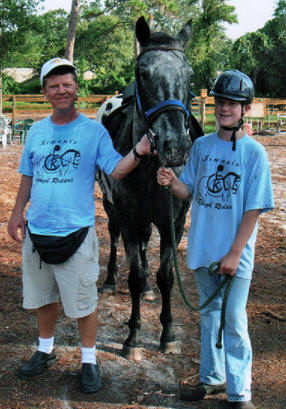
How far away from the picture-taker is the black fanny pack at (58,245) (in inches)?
102

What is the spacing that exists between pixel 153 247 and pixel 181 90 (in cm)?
339

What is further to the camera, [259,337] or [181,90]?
[259,337]

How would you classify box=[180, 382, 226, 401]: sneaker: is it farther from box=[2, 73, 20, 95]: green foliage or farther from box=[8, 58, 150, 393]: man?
box=[2, 73, 20, 95]: green foliage

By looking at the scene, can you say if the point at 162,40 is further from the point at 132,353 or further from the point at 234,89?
the point at 132,353

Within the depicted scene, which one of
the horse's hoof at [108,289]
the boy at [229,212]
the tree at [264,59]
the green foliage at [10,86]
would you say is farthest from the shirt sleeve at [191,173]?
the green foliage at [10,86]

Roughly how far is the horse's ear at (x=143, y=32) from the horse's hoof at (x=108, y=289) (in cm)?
262

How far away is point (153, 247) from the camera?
18.4ft

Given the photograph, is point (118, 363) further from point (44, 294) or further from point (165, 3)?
point (165, 3)

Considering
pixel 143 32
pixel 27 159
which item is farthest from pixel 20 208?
pixel 143 32

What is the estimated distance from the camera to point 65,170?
8.46 ft

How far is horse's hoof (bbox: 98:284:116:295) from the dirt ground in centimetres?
6

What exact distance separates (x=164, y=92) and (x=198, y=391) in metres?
1.92

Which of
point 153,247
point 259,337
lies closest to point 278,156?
point 153,247

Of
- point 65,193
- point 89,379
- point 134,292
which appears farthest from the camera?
point 134,292
